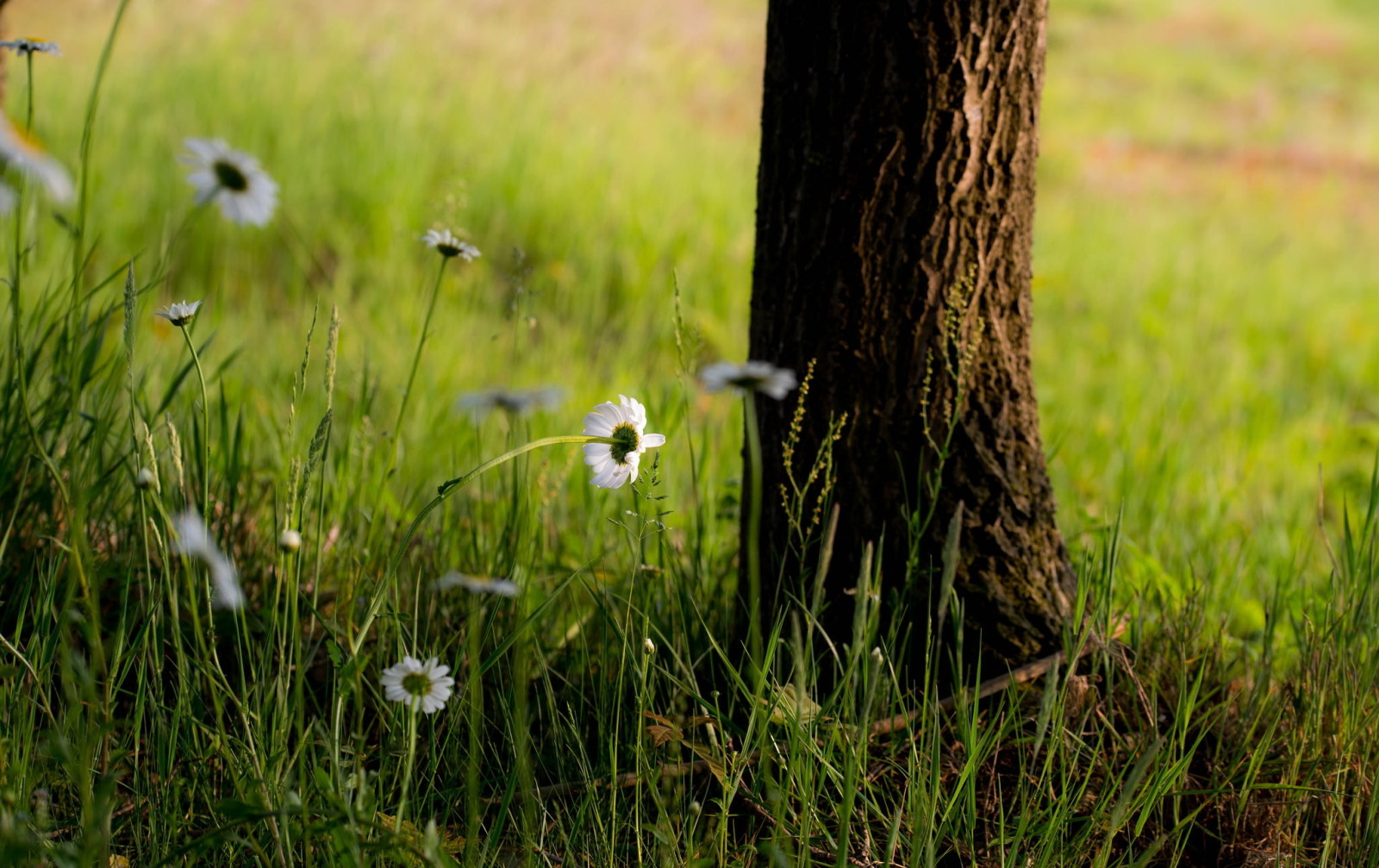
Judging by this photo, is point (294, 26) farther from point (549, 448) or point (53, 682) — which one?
point (53, 682)

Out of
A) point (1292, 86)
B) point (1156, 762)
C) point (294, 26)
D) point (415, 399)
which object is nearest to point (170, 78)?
point (294, 26)

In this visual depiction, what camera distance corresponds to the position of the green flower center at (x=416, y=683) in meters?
1.01

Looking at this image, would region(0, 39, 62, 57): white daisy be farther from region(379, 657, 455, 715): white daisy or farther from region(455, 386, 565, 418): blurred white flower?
region(379, 657, 455, 715): white daisy

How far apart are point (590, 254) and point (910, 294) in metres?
2.87

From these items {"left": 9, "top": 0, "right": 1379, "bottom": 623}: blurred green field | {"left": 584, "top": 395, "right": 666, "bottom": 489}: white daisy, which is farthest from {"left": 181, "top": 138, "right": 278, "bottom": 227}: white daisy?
{"left": 9, "top": 0, "right": 1379, "bottom": 623}: blurred green field

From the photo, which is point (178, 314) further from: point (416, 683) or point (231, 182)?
point (416, 683)

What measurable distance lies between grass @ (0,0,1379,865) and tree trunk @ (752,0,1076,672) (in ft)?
0.40

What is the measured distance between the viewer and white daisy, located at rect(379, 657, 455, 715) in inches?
40.0

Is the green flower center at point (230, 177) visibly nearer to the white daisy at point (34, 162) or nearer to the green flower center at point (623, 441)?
the white daisy at point (34, 162)

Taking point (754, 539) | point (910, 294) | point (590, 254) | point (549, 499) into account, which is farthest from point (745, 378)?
point (590, 254)

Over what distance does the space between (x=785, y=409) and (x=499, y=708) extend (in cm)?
56

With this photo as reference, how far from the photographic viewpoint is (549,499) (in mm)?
1703

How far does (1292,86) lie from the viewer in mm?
15469

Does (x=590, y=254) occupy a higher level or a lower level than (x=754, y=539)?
higher
